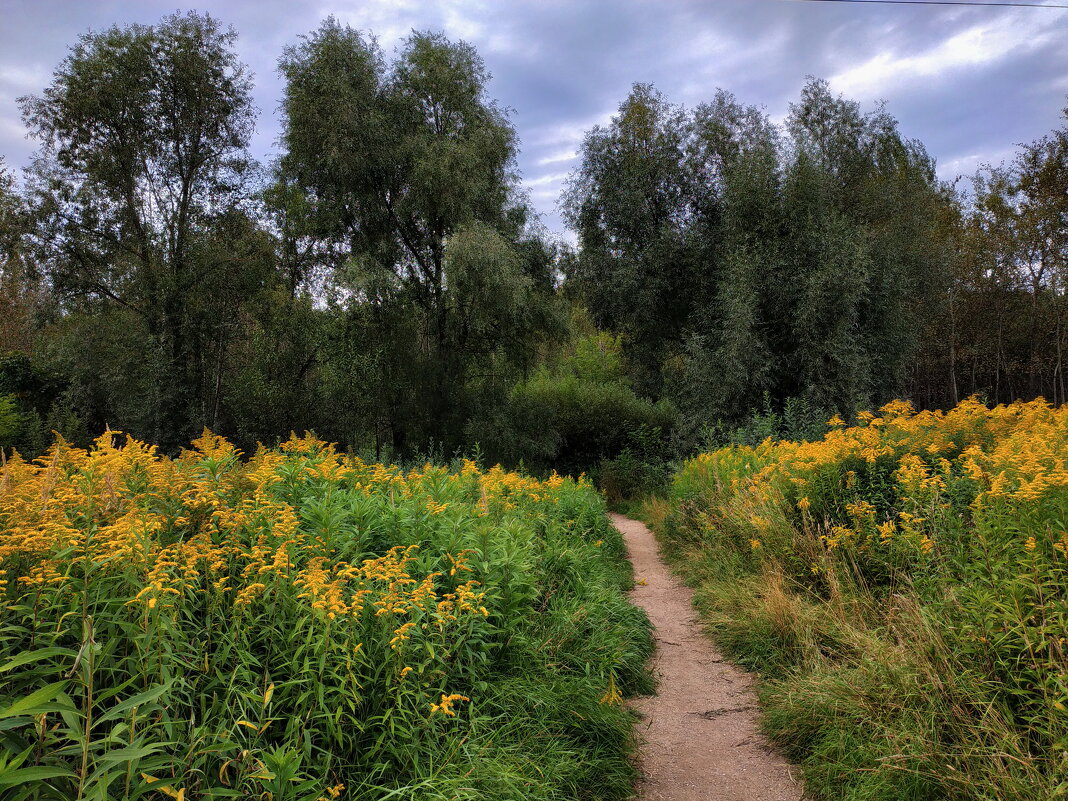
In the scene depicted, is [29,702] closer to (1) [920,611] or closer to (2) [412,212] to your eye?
(1) [920,611]

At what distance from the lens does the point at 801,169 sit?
13867 mm

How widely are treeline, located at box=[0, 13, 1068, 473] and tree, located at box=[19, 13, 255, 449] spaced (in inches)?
2.0

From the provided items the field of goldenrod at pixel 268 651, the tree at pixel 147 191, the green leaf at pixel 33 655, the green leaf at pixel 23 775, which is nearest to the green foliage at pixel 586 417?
the tree at pixel 147 191

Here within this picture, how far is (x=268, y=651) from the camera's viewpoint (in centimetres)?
219

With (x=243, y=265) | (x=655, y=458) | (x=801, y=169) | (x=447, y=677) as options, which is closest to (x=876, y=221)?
(x=801, y=169)

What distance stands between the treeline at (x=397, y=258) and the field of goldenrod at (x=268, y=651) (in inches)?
403

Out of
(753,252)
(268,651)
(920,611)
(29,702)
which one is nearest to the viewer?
(29,702)

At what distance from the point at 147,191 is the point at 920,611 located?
17379mm

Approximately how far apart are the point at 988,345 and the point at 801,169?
50.0 ft

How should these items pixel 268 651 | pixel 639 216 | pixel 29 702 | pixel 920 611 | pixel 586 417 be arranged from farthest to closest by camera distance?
pixel 586 417 → pixel 639 216 → pixel 920 611 → pixel 268 651 → pixel 29 702

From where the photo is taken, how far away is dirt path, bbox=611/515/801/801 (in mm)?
2789

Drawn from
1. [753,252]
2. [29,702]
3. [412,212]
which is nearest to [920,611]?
[29,702]

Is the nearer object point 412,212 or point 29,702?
point 29,702

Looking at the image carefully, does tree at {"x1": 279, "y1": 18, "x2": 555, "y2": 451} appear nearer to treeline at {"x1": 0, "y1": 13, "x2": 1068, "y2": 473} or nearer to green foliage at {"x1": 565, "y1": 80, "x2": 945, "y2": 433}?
treeline at {"x1": 0, "y1": 13, "x2": 1068, "y2": 473}
